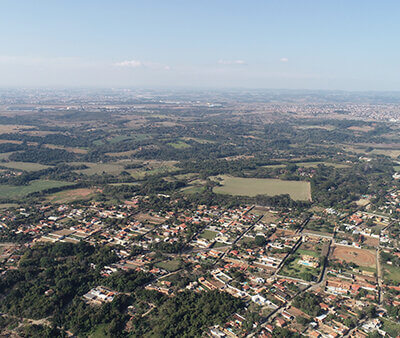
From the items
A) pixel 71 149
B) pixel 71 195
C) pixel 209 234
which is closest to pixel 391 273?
pixel 209 234

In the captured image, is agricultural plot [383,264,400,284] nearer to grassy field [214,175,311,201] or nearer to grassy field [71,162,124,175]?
grassy field [214,175,311,201]

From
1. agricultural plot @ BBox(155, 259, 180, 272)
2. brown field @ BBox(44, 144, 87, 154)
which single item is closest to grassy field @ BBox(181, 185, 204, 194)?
agricultural plot @ BBox(155, 259, 180, 272)

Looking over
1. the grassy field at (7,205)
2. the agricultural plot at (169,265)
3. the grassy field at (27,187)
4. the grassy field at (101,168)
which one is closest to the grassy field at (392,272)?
the agricultural plot at (169,265)

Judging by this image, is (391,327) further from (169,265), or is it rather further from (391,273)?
(169,265)

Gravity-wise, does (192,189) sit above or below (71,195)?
above

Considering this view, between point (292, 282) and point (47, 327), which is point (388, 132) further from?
point (47, 327)
